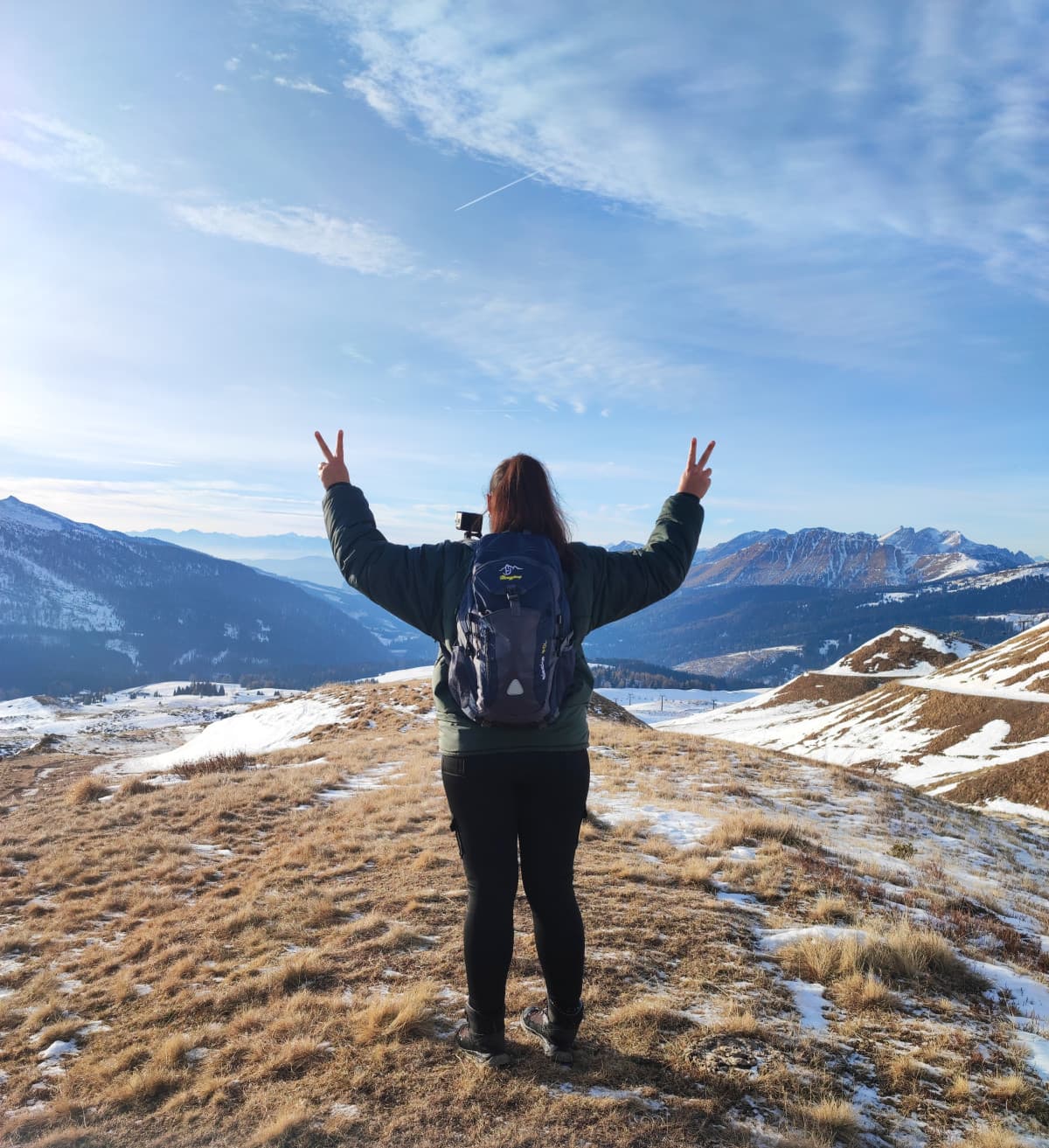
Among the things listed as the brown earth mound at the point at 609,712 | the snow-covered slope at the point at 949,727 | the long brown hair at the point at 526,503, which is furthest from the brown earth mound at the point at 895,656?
the long brown hair at the point at 526,503

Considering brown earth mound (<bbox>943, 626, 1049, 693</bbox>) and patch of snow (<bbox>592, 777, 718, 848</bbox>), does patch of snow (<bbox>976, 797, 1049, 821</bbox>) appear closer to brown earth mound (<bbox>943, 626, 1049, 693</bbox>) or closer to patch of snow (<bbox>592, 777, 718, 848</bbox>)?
brown earth mound (<bbox>943, 626, 1049, 693</bbox>)

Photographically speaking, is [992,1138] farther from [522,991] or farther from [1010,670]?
[1010,670]

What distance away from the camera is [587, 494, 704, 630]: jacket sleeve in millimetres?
3930

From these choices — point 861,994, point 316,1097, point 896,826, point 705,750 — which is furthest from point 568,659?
point 705,750

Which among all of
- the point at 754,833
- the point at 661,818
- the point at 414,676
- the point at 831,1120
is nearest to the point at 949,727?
the point at 661,818

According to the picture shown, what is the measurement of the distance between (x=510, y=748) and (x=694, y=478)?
226 centimetres

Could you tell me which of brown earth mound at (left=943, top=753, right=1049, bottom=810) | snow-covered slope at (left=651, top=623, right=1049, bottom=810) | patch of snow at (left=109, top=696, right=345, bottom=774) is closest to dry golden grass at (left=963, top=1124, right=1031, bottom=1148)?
patch of snow at (left=109, top=696, right=345, bottom=774)

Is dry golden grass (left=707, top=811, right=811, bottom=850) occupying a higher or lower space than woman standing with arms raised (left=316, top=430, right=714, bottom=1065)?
lower

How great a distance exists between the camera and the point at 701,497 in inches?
176

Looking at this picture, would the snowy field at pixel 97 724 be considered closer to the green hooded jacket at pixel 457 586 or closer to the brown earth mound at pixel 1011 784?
the green hooded jacket at pixel 457 586

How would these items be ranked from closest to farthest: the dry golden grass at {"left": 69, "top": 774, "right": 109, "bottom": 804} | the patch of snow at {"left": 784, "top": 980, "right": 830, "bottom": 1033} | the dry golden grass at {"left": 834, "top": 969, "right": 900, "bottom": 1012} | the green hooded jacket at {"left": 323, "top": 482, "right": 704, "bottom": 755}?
the green hooded jacket at {"left": 323, "top": 482, "right": 704, "bottom": 755} → the patch of snow at {"left": 784, "top": 980, "right": 830, "bottom": 1033} → the dry golden grass at {"left": 834, "top": 969, "right": 900, "bottom": 1012} → the dry golden grass at {"left": 69, "top": 774, "right": 109, "bottom": 804}

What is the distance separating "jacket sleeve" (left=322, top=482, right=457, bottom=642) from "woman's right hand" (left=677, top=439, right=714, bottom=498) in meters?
1.71

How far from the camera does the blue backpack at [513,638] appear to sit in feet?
11.1

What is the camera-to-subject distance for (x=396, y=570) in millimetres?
3805
